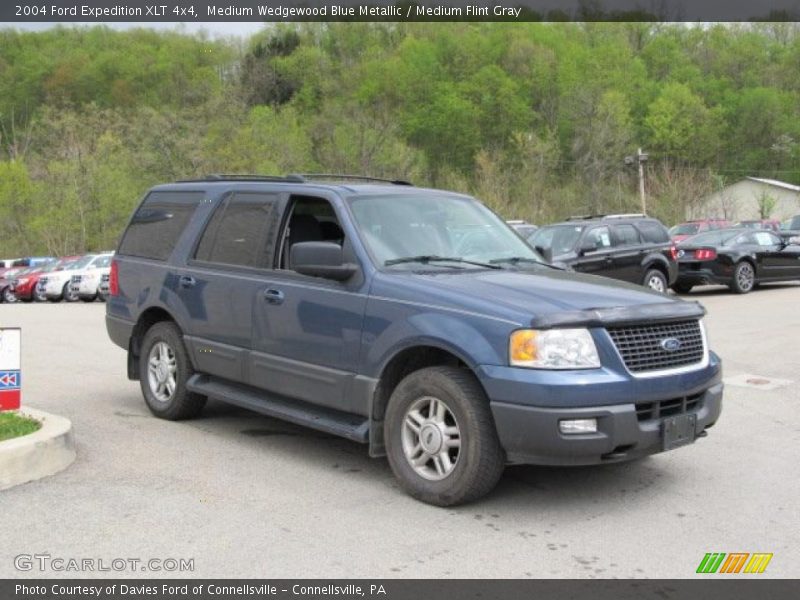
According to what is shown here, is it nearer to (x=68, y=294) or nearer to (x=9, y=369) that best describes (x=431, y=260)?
(x=9, y=369)

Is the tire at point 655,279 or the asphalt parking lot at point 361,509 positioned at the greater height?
the tire at point 655,279

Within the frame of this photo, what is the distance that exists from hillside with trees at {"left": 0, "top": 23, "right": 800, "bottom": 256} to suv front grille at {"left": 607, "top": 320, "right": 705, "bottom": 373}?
55.1m

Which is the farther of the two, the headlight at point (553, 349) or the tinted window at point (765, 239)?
the tinted window at point (765, 239)

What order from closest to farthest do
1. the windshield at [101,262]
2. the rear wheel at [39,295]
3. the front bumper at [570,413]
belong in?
the front bumper at [570,413] → the windshield at [101,262] → the rear wheel at [39,295]

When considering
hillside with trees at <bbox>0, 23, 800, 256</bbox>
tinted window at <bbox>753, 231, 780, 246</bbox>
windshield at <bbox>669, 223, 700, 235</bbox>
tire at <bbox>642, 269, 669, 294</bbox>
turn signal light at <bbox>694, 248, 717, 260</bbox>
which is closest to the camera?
tire at <bbox>642, 269, 669, 294</bbox>

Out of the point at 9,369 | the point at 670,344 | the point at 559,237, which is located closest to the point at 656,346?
the point at 670,344

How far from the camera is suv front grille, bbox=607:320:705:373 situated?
16.9 ft

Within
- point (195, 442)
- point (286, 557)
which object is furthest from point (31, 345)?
point (286, 557)

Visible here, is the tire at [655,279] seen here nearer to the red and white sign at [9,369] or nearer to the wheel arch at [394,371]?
the wheel arch at [394,371]

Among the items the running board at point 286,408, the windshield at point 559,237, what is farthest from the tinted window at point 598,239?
the running board at point 286,408

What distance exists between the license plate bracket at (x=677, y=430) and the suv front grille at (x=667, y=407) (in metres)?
0.07

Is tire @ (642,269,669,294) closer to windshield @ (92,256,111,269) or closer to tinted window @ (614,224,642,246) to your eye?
tinted window @ (614,224,642,246)

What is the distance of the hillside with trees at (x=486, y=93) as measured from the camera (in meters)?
68.8

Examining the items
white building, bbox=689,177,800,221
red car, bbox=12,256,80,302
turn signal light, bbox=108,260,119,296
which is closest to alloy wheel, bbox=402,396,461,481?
turn signal light, bbox=108,260,119,296
